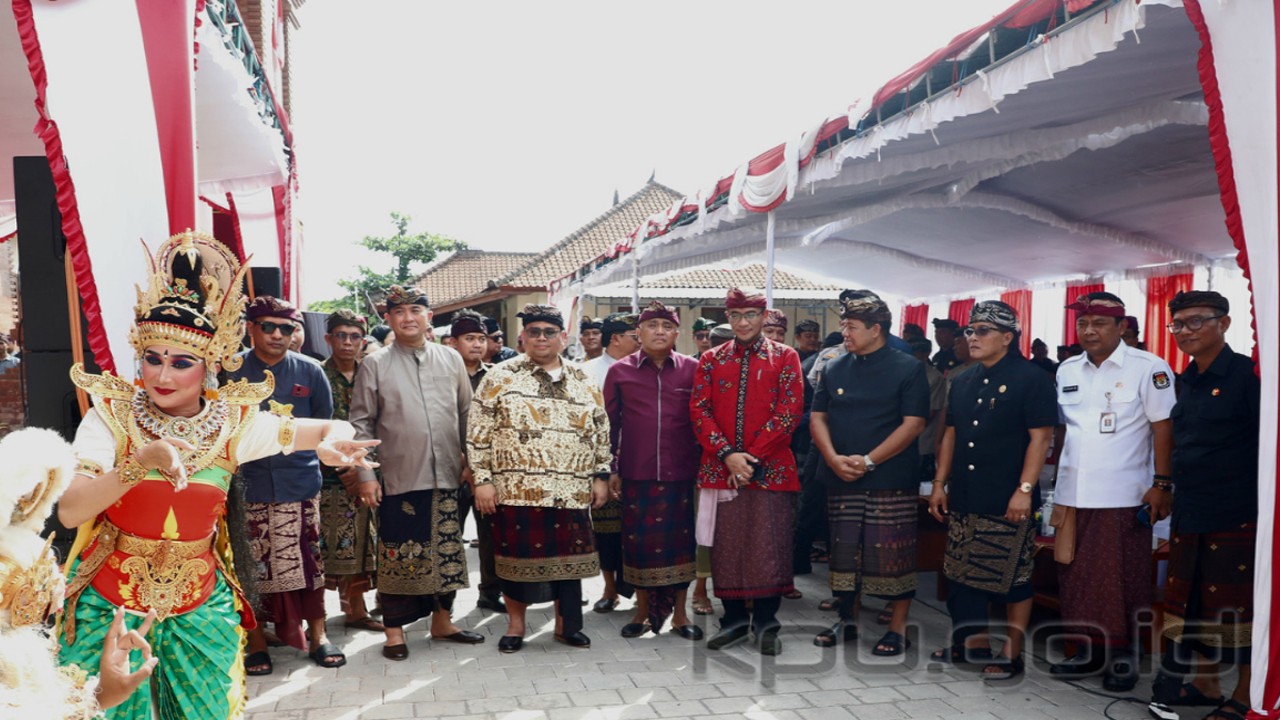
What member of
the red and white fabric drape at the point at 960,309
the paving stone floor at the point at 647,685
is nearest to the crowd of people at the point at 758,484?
the paving stone floor at the point at 647,685

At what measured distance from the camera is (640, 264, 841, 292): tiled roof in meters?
23.1

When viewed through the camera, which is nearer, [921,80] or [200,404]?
[200,404]

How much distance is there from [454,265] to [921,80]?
37.2 meters

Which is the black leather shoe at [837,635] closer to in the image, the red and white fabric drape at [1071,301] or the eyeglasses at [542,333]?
the eyeglasses at [542,333]

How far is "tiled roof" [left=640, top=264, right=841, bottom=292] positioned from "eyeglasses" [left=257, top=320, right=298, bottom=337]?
18369 millimetres

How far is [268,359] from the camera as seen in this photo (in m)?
4.31

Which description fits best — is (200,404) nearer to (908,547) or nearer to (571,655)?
(571,655)

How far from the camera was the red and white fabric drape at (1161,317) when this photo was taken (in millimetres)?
10375

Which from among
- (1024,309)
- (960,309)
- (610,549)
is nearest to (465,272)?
(960,309)

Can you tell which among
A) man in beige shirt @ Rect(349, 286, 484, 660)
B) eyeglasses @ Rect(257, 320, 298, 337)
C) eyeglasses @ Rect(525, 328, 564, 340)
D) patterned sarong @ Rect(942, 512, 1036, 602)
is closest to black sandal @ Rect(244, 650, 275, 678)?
man in beige shirt @ Rect(349, 286, 484, 660)

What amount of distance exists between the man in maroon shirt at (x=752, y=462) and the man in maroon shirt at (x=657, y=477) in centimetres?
21

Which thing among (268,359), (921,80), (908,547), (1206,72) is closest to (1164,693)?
(908,547)

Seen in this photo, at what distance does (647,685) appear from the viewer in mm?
4012

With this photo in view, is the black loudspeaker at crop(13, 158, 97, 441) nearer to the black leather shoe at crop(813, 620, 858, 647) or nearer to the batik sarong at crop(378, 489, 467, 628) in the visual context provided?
the batik sarong at crop(378, 489, 467, 628)
